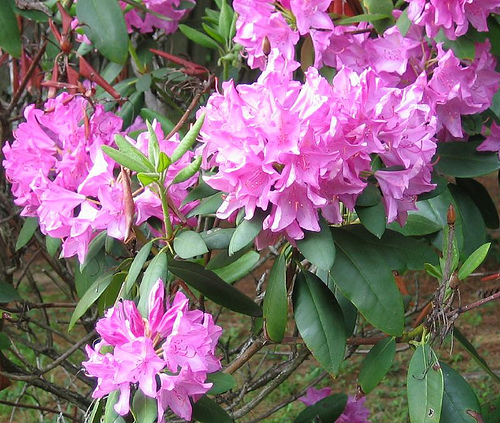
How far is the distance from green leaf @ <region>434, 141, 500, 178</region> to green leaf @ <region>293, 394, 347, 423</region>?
67 cm

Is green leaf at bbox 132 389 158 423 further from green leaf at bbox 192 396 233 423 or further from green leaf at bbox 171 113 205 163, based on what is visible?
green leaf at bbox 171 113 205 163

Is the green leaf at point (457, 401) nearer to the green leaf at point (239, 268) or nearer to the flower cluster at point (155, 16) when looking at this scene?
the green leaf at point (239, 268)

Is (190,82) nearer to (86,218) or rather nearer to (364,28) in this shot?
(364,28)

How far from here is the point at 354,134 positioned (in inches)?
39.3

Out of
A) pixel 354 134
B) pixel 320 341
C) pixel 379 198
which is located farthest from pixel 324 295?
pixel 354 134

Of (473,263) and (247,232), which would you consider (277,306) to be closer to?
(247,232)

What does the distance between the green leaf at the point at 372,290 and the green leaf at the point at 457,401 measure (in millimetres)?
266

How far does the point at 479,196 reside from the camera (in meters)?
1.72

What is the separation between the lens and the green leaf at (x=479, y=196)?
1.71 meters

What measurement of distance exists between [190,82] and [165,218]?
2.07 ft

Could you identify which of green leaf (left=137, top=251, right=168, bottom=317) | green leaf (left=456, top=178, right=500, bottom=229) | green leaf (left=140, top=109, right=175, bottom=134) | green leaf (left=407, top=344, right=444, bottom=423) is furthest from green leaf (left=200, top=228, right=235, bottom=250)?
green leaf (left=456, top=178, right=500, bottom=229)

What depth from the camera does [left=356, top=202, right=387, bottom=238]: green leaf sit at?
1.07 meters

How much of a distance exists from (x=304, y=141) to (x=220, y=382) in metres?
0.40

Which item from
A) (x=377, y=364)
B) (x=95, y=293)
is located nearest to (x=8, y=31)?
(x=95, y=293)
